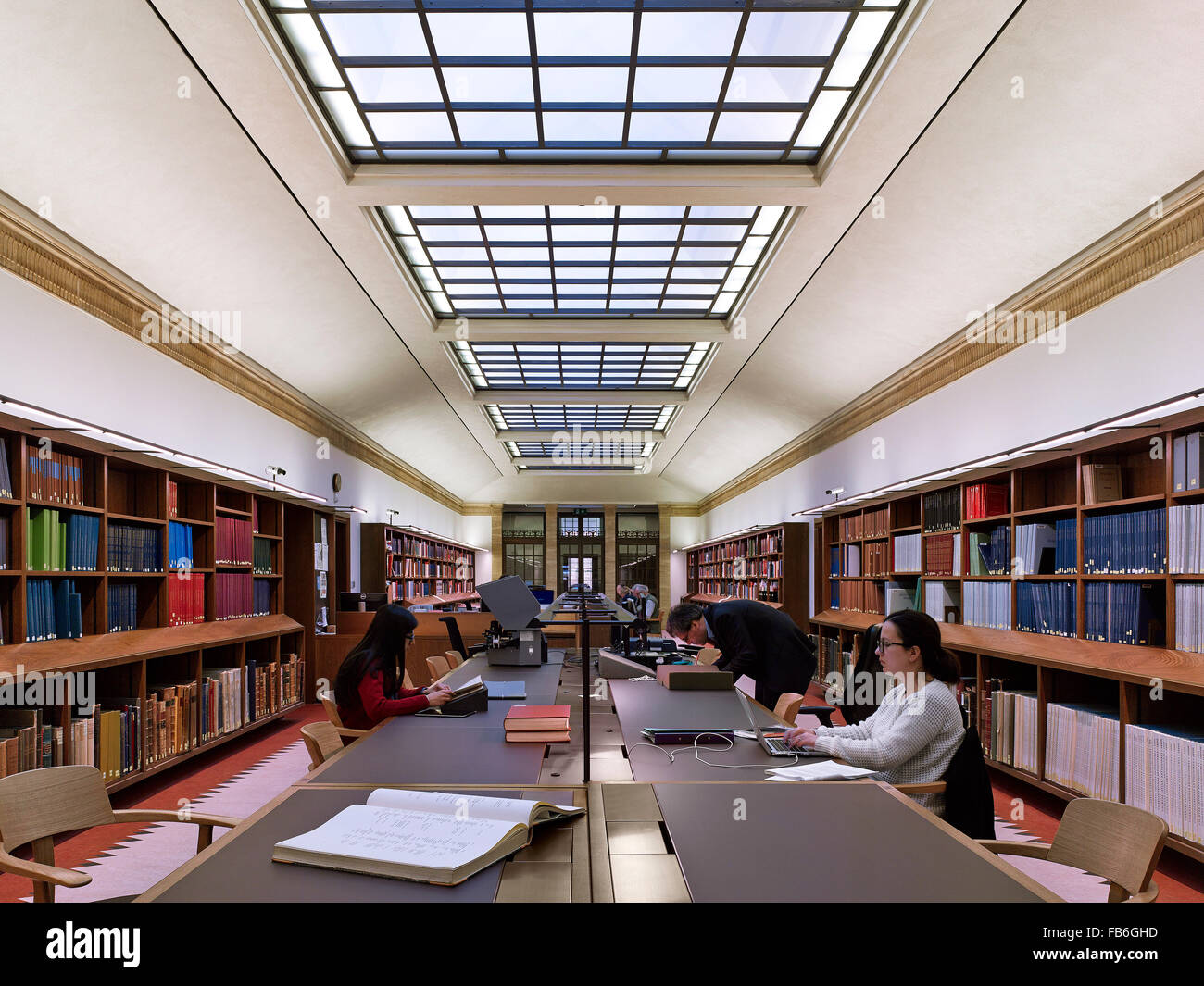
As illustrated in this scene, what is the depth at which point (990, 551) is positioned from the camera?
5.79 meters

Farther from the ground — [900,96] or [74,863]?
[900,96]

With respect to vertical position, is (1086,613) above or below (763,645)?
above

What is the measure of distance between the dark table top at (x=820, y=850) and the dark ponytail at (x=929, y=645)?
0.71 m

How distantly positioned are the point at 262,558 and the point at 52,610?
3.40 metres

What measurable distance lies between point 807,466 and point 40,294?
9.22 m

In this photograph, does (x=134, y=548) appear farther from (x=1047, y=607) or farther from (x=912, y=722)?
(x=1047, y=607)

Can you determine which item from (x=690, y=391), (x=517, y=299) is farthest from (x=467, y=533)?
(x=517, y=299)

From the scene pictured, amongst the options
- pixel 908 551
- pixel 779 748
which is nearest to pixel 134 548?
pixel 779 748

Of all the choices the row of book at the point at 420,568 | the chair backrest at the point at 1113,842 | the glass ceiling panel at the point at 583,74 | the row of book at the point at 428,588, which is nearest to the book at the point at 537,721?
the chair backrest at the point at 1113,842

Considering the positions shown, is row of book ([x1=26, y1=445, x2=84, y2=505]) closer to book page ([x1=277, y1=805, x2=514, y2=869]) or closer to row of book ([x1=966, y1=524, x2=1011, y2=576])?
book page ([x1=277, y1=805, x2=514, y2=869])

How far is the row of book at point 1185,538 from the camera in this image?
373cm

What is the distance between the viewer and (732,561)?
15719 millimetres

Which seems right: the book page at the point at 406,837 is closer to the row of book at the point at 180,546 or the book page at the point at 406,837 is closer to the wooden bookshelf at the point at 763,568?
the row of book at the point at 180,546

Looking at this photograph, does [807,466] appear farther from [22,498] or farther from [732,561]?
[22,498]
